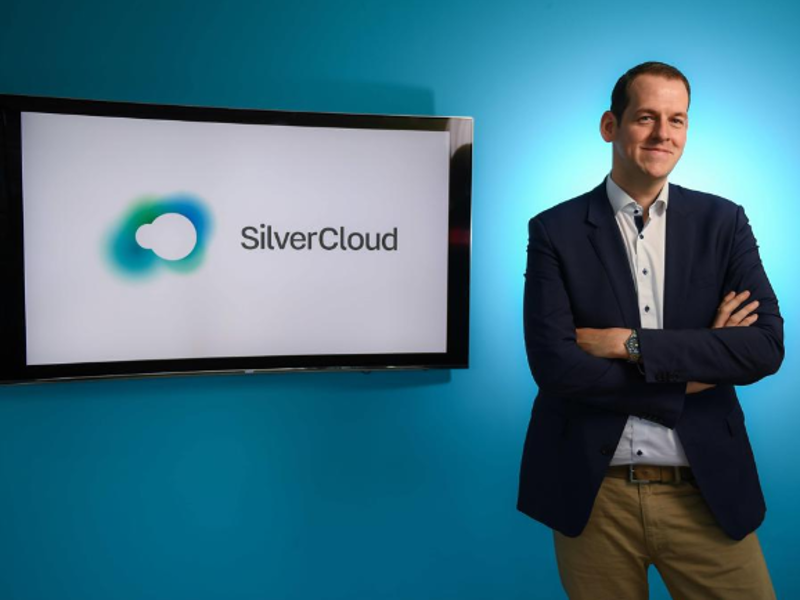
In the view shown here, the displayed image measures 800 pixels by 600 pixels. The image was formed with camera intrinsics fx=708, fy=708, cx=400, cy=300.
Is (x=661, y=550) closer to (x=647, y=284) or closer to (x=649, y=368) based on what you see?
(x=649, y=368)

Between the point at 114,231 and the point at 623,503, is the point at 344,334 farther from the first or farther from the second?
the point at 623,503

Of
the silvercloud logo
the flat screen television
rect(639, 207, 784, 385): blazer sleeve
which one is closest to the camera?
rect(639, 207, 784, 385): blazer sleeve

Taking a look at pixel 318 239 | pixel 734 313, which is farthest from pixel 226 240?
pixel 734 313

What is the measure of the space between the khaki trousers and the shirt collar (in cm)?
71

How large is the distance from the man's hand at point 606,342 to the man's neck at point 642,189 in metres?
0.35

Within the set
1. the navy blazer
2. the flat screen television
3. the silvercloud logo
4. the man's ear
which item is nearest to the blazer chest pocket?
the navy blazer

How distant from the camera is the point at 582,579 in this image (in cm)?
184

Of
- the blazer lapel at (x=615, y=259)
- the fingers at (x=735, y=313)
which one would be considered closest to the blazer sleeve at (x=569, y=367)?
the blazer lapel at (x=615, y=259)

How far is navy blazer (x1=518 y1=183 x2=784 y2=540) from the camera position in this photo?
5.71 ft

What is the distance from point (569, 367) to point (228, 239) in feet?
4.05

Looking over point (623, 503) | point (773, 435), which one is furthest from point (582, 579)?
point (773, 435)

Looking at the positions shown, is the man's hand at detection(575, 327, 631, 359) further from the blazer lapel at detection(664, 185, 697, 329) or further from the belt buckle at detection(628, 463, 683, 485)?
the belt buckle at detection(628, 463, 683, 485)

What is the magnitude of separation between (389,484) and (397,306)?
0.69 metres

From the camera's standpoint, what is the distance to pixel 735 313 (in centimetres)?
181
